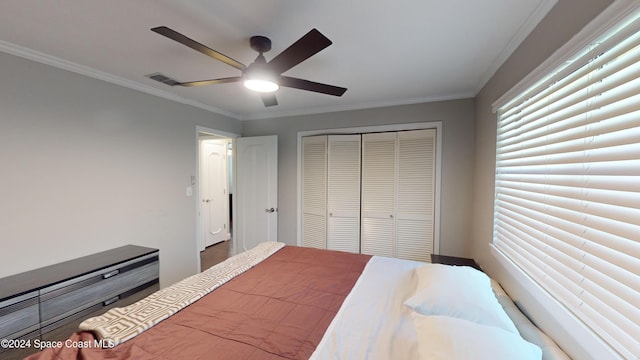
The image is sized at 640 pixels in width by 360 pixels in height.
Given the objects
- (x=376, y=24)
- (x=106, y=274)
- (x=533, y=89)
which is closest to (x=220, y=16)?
(x=376, y=24)

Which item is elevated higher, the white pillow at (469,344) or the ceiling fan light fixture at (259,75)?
the ceiling fan light fixture at (259,75)

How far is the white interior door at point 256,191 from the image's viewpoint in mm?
3754

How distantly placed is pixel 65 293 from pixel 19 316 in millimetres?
237

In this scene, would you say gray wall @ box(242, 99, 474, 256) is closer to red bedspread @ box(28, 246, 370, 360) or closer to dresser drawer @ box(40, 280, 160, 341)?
red bedspread @ box(28, 246, 370, 360)

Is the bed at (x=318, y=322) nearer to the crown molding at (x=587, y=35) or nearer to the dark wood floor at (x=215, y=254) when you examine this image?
the crown molding at (x=587, y=35)

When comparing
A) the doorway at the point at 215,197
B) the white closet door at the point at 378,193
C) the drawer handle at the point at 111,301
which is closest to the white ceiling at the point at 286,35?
the white closet door at the point at 378,193

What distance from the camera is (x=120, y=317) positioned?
1259 mm

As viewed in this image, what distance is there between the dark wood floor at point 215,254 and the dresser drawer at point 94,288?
5.15 ft

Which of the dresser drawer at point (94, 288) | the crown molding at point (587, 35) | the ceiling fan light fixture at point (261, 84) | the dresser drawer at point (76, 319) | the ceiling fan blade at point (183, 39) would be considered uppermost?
the ceiling fan blade at point (183, 39)

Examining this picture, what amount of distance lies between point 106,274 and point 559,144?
3.24 m

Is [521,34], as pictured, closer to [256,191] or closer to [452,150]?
[452,150]

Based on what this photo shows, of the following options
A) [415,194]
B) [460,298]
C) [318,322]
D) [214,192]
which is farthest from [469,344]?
[214,192]

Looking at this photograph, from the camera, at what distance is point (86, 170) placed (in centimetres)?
223

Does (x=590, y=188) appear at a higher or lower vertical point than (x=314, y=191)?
higher
